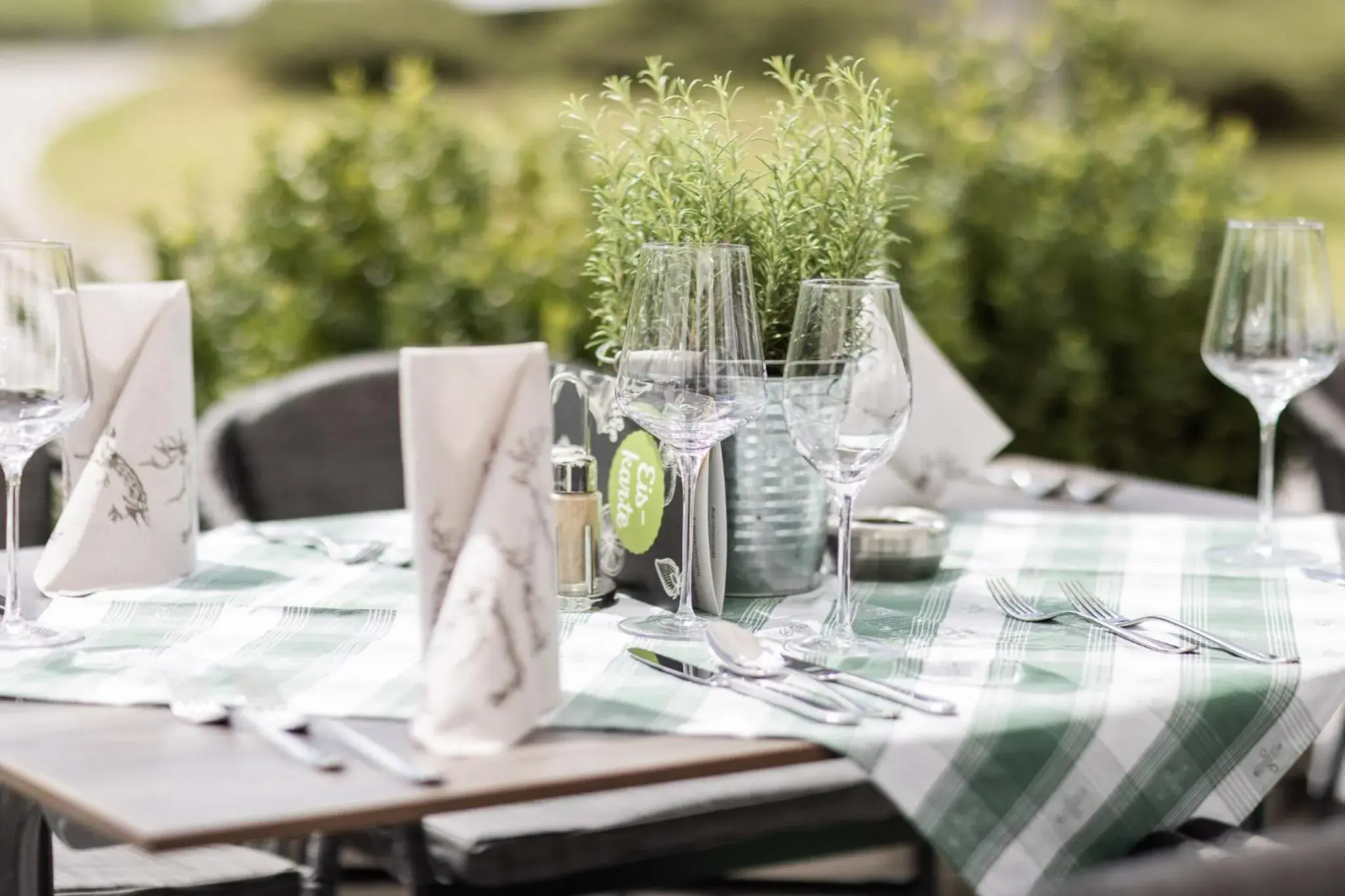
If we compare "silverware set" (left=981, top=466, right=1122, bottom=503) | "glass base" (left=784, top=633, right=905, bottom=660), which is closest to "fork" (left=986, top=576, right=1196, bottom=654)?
"glass base" (left=784, top=633, right=905, bottom=660)

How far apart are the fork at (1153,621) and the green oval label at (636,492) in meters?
0.37

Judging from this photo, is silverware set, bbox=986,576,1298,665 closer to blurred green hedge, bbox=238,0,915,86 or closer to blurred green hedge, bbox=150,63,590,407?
blurred green hedge, bbox=150,63,590,407

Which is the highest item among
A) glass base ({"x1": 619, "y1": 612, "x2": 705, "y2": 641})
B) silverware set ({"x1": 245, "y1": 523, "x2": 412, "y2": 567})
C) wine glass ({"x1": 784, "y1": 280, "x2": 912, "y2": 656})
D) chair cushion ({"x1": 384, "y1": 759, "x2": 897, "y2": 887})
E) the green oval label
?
wine glass ({"x1": 784, "y1": 280, "x2": 912, "y2": 656})

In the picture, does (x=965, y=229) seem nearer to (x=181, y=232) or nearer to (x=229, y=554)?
(x=181, y=232)

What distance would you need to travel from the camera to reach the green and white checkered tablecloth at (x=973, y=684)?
108 cm

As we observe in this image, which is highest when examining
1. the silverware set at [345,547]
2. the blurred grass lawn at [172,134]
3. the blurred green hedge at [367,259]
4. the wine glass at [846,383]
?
the blurred grass lawn at [172,134]

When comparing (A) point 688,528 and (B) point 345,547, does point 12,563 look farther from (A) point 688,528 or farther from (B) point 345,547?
(A) point 688,528

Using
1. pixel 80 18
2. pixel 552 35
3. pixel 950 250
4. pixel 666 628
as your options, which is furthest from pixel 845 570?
pixel 80 18

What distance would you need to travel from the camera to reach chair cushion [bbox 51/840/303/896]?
1.46m

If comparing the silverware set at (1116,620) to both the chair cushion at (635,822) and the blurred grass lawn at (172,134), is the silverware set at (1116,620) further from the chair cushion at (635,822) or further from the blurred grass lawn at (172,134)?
the blurred grass lawn at (172,134)

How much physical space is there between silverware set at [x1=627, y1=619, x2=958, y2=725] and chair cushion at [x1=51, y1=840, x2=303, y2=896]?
45cm

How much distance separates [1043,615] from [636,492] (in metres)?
0.36

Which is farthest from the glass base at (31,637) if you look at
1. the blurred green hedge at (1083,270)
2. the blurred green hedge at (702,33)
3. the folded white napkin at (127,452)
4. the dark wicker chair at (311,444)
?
the blurred green hedge at (702,33)

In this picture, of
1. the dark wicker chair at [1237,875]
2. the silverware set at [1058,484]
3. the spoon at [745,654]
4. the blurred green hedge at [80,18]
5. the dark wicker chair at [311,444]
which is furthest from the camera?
the blurred green hedge at [80,18]
